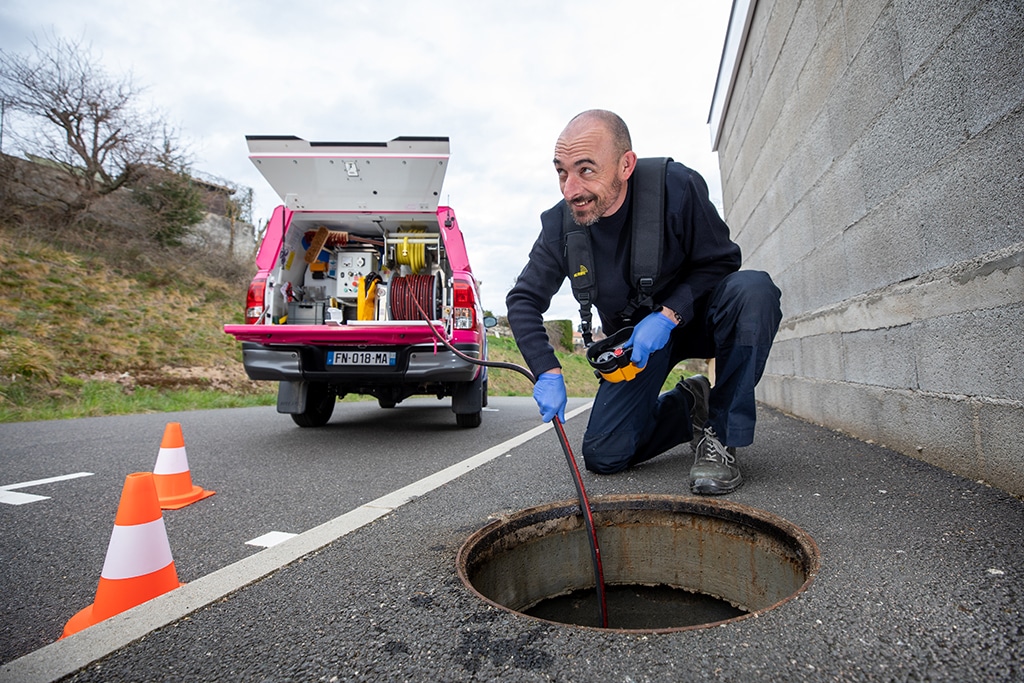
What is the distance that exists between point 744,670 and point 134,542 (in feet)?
4.78

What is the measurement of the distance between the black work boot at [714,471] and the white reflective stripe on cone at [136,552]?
1727 mm

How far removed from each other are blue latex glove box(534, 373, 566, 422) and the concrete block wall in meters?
1.40

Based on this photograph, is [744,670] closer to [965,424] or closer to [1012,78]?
[965,424]

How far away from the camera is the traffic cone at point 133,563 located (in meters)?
1.39

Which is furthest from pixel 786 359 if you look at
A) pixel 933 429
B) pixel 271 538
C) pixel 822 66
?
pixel 271 538

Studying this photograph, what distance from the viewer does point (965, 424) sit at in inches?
76.2

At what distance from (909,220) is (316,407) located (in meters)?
4.33

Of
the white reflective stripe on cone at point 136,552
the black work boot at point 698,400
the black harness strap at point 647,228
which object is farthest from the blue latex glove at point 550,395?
the white reflective stripe on cone at point 136,552

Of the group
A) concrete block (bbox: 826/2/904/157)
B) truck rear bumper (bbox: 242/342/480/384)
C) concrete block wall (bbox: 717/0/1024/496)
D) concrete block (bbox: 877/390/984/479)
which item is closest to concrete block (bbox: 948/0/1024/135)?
concrete block wall (bbox: 717/0/1024/496)

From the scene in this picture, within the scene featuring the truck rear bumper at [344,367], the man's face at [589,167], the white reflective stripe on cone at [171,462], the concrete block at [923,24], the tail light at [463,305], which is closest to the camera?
the concrete block at [923,24]

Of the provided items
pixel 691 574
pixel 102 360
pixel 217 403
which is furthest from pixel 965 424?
pixel 102 360

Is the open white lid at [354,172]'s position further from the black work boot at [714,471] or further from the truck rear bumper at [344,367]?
the black work boot at [714,471]

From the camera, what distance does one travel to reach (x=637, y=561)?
206 centimetres

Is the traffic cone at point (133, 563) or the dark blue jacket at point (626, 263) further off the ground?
the dark blue jacket at point (626, 263)
